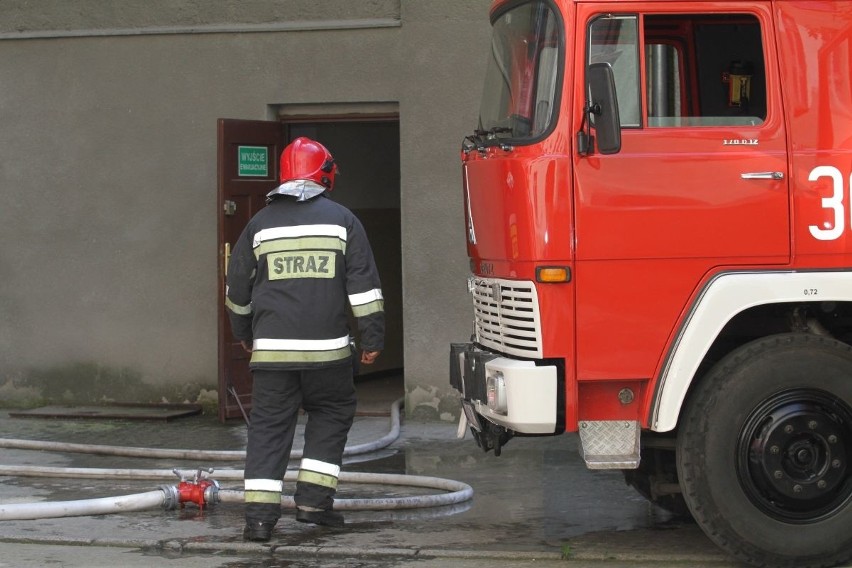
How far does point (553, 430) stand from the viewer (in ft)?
18.8

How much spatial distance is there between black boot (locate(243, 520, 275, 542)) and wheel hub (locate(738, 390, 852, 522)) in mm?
2257

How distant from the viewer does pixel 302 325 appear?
20.9 feet

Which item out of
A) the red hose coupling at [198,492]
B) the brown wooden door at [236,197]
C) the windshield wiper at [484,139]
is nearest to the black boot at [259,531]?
the red hose coupling at [198,492]

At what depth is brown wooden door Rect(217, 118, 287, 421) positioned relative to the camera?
10.0 meters

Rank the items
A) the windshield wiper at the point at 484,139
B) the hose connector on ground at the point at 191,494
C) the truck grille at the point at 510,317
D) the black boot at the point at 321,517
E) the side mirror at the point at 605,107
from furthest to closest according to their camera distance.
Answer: the hose connector on ground at the point at 191,494 → the black boot at the point at 321,517 → the windshield wiper at the point at 484,139 → the truck grille at the point at 510,317 → the side mirror at the point at 605,107

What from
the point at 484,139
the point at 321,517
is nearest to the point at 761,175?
the point at 484,139

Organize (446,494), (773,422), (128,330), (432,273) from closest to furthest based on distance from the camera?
(773,422) < (446,494) < (432,273) < (128,330)

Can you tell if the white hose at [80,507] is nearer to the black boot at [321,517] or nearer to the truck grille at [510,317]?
the black boot at [321,517]

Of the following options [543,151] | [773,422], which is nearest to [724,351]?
[773,422]

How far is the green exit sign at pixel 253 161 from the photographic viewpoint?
1016 centimetres

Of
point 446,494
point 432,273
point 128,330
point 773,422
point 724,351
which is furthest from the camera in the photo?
point 128,330

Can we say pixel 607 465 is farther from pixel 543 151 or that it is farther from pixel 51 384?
pixel 51 384

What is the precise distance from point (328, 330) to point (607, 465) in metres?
1.54

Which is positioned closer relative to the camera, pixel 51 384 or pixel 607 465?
pixel 607 465
